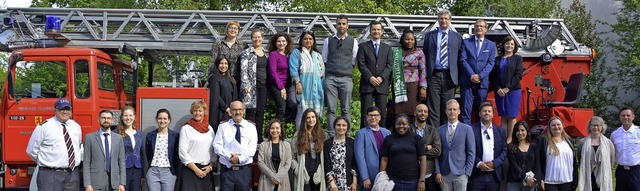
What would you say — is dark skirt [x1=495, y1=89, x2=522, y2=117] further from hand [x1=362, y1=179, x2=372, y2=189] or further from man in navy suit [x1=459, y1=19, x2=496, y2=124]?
hand [x1=362, y1=179, x2=372, y2=189]

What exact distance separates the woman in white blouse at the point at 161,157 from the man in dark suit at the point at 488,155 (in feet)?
12.3

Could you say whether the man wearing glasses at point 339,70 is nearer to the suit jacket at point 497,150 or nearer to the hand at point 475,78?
the hand at point 475,78

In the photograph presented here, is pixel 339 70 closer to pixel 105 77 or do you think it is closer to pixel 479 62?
pixel 479 62

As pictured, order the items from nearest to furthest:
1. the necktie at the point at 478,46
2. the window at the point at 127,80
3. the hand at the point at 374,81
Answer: the hand at the point at 374,81, the necktie at the point at 478,46, the window at the point at 127,80

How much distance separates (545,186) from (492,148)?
0.88m

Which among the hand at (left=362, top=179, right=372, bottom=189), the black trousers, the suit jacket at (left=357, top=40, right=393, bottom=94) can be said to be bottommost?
the hand at (left=362, top=179, right=372, bottom=189)

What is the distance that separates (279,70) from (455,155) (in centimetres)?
280

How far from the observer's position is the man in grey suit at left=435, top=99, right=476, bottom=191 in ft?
29.3

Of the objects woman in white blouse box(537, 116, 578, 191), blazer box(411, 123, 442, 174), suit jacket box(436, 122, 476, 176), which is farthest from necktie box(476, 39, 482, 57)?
blazer box(411, 123, 442, 174)

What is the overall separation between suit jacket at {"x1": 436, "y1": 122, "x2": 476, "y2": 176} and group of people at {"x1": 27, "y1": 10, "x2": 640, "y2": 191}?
12mm

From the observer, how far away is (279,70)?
33.6ft

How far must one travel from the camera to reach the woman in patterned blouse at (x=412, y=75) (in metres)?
10.4

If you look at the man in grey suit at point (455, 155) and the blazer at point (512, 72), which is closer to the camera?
the man in grey suit at point (455, 155)

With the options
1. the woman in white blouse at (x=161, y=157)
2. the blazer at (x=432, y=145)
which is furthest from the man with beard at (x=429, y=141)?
the woman in white blouse at (x=161, y=157)
